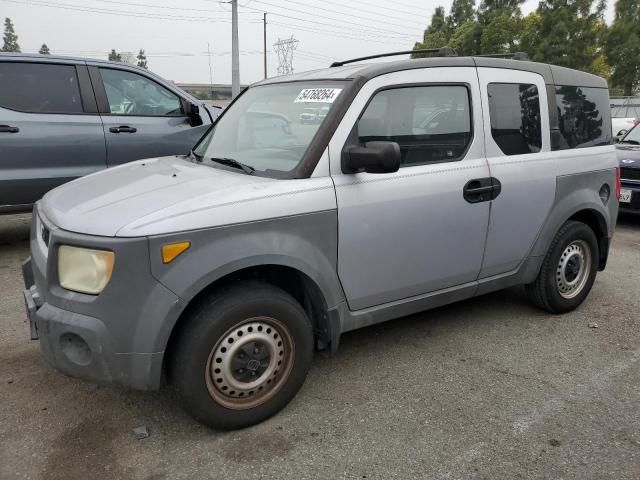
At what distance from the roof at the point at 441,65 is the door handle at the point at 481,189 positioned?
75 centimetres

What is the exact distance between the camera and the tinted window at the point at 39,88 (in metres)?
5.19

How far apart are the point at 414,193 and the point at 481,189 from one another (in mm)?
545

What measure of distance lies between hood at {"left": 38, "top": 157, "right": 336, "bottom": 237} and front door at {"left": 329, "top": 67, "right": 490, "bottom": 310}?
0.28 m

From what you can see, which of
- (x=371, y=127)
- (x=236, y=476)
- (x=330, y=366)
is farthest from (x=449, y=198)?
(x=236, y=476)

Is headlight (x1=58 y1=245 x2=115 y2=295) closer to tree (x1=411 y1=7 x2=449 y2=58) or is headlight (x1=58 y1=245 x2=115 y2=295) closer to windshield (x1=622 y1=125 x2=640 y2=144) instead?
windshield (x1=622 y1=125 x2=640 y2=144)

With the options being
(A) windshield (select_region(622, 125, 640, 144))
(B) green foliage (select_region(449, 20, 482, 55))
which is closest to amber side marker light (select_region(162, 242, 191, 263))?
(A) windshield (select_region(622, 125, 640, 144))

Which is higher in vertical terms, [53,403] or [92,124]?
[92,124]

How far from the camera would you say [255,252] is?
2.48 meters

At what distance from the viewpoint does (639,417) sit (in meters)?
2.77

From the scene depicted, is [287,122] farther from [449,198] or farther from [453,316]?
[453,316]

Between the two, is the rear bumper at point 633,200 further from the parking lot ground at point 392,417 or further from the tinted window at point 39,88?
the tinted window at point 39,88

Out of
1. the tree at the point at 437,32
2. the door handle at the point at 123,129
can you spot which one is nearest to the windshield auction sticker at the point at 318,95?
the door handle at the point at 123,129

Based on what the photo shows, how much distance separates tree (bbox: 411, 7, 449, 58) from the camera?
155ft

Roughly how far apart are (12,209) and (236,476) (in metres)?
4.23
